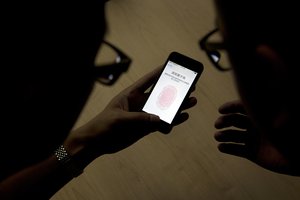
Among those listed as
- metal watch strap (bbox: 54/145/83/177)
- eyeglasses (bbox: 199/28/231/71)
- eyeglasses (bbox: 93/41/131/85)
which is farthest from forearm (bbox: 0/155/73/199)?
eyeglasses (bbox: 199/28/231/71)

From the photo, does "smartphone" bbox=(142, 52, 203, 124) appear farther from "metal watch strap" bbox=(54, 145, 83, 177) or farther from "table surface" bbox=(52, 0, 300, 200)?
"metal watch strap" bbox=(54, 145, 83, 177)

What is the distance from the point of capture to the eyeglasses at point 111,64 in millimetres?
758

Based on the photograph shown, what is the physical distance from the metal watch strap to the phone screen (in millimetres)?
167

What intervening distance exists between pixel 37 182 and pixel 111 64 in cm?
26

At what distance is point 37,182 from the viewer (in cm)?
63

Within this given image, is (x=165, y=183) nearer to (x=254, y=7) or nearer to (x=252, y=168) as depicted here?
(x=252, y=168)

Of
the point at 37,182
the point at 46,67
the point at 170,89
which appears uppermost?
the point at 46,67

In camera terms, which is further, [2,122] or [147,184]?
[147,184]

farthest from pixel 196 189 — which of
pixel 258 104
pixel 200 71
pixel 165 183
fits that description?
pixel 258 104

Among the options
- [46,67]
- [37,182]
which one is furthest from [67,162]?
[46,67]

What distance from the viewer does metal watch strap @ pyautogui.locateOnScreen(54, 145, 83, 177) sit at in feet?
2.13

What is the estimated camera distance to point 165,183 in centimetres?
71

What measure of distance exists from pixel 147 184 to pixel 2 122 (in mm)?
399

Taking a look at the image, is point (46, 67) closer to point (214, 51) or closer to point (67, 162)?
point (67, 162)
